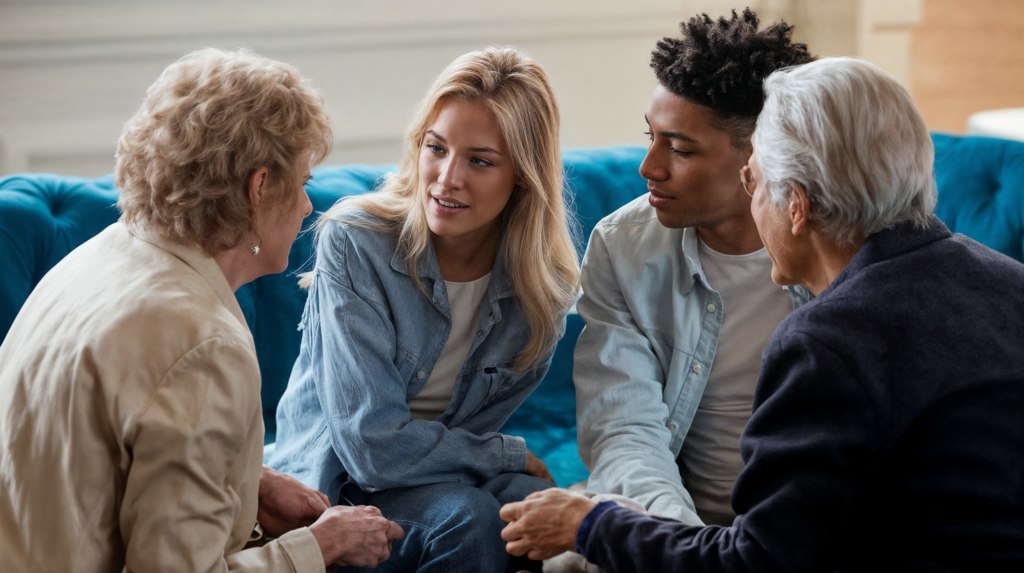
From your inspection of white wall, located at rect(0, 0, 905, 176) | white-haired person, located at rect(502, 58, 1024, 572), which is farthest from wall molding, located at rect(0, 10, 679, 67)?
white-haired person, located at rect(502, 58, 1024, 572)

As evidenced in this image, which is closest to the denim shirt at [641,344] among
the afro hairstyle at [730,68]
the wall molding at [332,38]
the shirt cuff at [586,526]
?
the afro hairstyle at [730,68]

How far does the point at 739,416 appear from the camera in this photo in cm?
170

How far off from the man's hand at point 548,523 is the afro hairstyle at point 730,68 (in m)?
0.78

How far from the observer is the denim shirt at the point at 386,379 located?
1.58 meters

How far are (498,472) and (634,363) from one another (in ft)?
1.13

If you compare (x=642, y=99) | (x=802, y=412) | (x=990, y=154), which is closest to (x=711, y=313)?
(x=802, y=412)

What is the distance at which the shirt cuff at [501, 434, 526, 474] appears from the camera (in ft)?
5.72

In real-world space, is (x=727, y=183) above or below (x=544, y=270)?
above

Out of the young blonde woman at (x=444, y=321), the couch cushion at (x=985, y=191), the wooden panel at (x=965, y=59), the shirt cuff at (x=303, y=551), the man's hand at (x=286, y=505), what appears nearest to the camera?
the shirt cuff at (x=303, y=551)

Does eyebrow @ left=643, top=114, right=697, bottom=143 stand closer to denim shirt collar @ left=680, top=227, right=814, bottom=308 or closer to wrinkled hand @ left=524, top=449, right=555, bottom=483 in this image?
denim shirt collar @ left=680, top=227, right=814, bottom=308

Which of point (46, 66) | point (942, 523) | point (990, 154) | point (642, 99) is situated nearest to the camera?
point (942, 523)

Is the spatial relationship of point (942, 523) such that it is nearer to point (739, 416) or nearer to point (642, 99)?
point (739, 416)

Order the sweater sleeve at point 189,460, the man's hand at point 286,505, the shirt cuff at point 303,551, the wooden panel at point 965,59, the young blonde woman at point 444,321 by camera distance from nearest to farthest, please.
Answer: the sweater sleeve at point 189,460 → the shirt cuff at point 303,551 → the man's hand at point 286,505 → the young blonde woman at point 444,321 → the wooden panel at point 965,59

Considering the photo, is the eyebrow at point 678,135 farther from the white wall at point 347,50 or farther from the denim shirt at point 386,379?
the white wall at point 347,50
